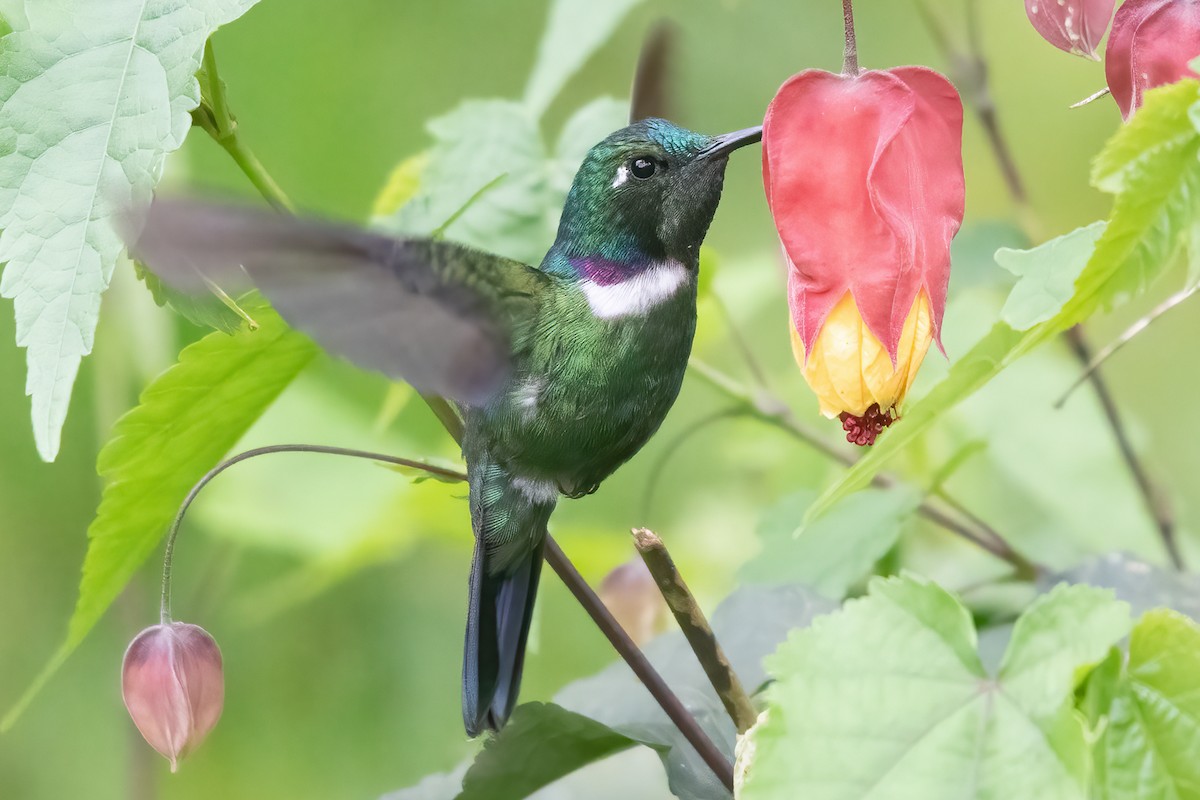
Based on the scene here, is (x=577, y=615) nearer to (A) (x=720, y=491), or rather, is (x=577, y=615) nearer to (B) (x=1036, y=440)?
(A) (x=720, y=491)

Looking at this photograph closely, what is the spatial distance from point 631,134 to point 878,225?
0.28 m

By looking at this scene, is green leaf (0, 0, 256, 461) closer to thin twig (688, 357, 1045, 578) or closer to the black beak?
the black beak

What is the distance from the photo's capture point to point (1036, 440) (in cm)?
139

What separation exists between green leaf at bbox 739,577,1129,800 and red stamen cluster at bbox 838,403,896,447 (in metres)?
0.08

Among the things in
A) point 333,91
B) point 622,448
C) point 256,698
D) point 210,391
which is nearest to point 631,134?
point 622,448

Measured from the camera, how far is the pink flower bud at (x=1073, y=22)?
63cm

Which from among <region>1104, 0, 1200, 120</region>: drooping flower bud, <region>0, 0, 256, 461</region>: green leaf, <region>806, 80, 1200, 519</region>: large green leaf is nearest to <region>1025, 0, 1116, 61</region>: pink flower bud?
<region>1104, 0, 1200, 120</region>: drooping flower bud

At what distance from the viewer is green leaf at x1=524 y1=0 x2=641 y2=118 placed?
1050mm

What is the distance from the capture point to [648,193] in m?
0.91

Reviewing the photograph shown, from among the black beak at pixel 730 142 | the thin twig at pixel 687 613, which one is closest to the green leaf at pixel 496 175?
the black beak at pixel 730 142

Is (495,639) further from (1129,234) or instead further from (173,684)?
(1129,234)

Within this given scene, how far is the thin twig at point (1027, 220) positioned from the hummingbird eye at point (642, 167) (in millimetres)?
394

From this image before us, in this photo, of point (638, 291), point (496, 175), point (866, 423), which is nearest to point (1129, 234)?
point (866, 423)

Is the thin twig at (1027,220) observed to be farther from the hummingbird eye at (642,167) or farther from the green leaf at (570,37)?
the hummingbird eye at (642,167)
